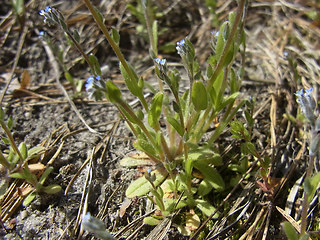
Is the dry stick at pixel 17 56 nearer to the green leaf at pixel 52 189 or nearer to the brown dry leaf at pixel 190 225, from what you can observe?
the green leaf at pixel 52 189

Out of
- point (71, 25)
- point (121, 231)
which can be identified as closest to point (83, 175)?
point (121, 231)

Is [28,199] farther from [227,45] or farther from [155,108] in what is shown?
[227,45]

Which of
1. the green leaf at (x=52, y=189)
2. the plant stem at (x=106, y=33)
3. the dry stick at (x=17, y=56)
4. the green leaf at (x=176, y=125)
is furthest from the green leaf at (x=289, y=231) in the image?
the dry stick at (x=17, y=56)

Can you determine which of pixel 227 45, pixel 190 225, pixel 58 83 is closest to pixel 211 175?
pixel 190 225

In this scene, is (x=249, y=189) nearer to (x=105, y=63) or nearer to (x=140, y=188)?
(x=140, y=188)

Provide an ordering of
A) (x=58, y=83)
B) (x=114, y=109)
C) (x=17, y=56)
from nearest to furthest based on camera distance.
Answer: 1. (x=114, y=109)
2. (x=58, y=83)
3. (x=17, y=56)

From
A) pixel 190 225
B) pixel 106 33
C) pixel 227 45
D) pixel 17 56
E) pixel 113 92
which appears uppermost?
pixel 17 56

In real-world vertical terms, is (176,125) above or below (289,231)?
above
